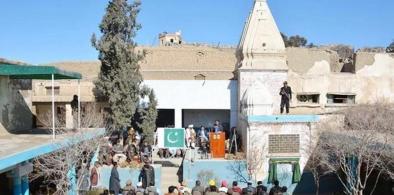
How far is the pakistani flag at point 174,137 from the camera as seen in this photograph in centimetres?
2186

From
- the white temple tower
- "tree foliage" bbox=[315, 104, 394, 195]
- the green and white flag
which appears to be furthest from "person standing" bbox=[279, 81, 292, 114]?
the green and white flag

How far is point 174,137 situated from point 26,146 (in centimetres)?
856

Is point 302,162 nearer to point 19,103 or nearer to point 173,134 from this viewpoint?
point 173,134

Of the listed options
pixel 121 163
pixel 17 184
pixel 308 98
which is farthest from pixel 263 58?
pixel 17 184

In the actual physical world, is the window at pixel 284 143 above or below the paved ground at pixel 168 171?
above

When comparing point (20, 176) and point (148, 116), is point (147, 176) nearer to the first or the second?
point (20, 176)

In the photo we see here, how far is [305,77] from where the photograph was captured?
29.5 meters

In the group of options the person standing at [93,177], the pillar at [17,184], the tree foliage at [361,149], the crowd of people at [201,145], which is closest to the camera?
the pillar at [17,184]

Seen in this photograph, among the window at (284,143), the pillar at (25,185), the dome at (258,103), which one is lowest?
the pillar at (25,185)

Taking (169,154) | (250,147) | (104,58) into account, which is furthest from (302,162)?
(104,58)

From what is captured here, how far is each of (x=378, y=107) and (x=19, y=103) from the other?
14.4 metres

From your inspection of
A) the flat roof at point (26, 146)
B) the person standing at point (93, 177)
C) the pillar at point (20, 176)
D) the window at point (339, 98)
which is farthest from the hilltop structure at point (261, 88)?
the pillar at point (20, 176)

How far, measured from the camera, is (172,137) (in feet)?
71.8

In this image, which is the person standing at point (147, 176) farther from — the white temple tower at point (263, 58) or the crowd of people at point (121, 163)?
the white temple tower at point (263, 58)
